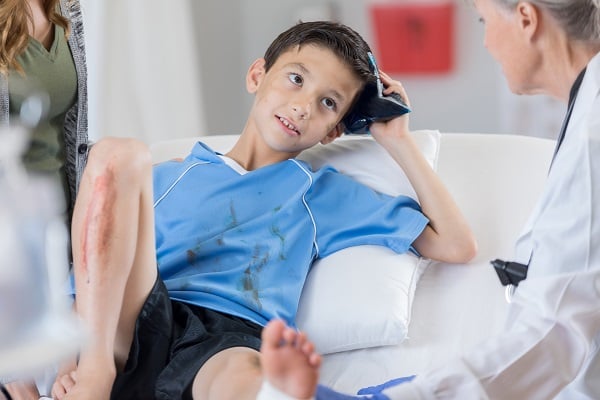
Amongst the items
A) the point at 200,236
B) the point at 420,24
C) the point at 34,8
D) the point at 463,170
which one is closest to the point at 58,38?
the point at 34,8

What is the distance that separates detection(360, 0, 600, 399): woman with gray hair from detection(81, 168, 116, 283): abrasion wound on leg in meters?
0.56

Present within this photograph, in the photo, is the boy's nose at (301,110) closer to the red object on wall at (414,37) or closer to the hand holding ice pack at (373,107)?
the hand holding ice pack at (373,107)

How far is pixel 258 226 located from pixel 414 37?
4.43 ft

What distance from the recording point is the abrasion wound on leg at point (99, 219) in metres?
1.42

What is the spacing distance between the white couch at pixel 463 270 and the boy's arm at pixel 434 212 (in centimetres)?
4

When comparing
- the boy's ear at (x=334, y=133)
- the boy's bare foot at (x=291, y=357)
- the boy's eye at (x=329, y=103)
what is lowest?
the boy's ear at (x=334, y=133)

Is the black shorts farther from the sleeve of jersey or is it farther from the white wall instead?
the white wall

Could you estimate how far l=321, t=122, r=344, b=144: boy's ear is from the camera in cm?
190

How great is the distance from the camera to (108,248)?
142 centimetres

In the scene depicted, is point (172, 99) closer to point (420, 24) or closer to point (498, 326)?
point (420, 24)

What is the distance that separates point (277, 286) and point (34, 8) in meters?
0.82

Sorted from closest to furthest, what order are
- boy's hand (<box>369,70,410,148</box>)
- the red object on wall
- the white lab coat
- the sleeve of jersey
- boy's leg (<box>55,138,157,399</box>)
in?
the white lab coat, boy's leg (<box>55,138,157,399</box>), the sleeve of jersey, boy's hand (<box>369,70,410,148</box>), the red object on wall

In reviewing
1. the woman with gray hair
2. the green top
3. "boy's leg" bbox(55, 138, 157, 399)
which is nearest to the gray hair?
the woman with gray hair

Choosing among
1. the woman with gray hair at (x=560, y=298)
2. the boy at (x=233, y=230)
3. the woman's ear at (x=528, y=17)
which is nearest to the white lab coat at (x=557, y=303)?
the woman with gray hair at (x=560, y=298)
